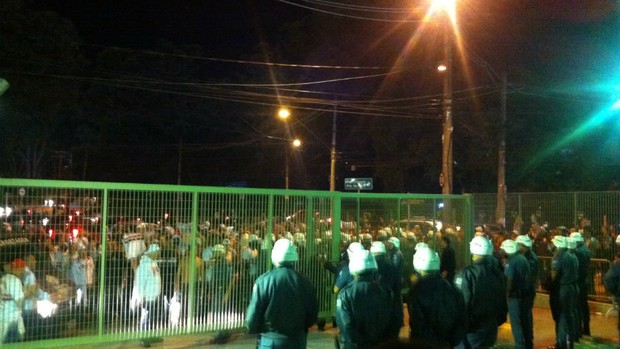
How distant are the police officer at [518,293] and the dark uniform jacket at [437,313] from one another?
3.53 meters

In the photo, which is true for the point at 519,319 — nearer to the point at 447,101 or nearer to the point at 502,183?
the point at 447,101

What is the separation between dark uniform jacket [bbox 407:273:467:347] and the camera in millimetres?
6555

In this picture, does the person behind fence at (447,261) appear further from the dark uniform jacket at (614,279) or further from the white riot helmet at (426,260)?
the white riot helmet at (426,260)

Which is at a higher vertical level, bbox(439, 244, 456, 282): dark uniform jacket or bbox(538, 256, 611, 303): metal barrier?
bbox(439, 244, 456, 282): dark uniform jacket

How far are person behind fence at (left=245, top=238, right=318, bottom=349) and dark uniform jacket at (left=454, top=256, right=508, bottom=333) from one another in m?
2.02

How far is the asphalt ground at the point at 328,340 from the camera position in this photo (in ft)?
35.9

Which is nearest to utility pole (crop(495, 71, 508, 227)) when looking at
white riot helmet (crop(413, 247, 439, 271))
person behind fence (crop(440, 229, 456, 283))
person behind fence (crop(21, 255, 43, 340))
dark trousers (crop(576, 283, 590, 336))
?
person behind fence (crop(440, 229, 456, 283))

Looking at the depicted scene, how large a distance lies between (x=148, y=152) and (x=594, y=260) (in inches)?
1357

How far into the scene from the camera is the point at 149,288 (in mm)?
10266

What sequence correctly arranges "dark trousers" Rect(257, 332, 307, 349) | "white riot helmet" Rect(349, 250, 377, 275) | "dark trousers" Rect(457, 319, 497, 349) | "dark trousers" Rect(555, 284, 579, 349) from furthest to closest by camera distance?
"dark trousers" Rect(555, 284, 579, 349) → "dark trousers" Rect(457, 319, 497, 349) → "dark trousers" Rect(257, 332, 307, 349) → "white riot helmet" Rect(349, 250, 377, 275)

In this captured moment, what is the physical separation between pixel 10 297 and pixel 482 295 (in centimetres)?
588

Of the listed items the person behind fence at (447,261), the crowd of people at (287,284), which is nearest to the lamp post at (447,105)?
the person behind fence at (447,261)

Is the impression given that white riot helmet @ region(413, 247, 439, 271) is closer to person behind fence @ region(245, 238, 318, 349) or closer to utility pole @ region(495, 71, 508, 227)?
person behind fence @ region(245, 238, 318, 349)

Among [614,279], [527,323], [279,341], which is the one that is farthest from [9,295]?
[614,279]
